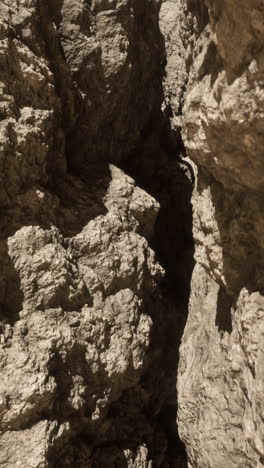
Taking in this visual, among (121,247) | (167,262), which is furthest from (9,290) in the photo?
(167,262)

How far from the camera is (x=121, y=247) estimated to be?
5.81 feet

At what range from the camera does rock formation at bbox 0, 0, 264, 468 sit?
1089 mm

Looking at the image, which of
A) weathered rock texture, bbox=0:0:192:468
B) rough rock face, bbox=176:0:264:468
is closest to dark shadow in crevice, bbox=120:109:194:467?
weathered rock texture, bbox=0:0:192:468

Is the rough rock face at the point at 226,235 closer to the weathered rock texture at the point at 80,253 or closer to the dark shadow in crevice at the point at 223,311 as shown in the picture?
the dark shadow in crevice at the point at 223,311

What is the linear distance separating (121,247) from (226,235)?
0.63 metres

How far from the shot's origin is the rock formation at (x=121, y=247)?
1.09m

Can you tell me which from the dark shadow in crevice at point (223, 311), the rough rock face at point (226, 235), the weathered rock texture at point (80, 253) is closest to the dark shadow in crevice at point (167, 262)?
the weathered rock texture at point (80, 253)

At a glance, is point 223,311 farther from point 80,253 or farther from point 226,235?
point 80,253

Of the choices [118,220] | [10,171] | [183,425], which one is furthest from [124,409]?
[10,171]

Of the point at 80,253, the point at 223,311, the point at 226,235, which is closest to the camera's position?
the point at 226,235

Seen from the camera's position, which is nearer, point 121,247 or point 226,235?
point 226,235

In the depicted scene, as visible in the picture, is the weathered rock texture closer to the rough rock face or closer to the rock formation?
the rock formation

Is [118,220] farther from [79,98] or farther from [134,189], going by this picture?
[79,98]

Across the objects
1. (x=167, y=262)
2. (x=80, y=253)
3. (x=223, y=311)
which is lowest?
(x=223, y=311)
